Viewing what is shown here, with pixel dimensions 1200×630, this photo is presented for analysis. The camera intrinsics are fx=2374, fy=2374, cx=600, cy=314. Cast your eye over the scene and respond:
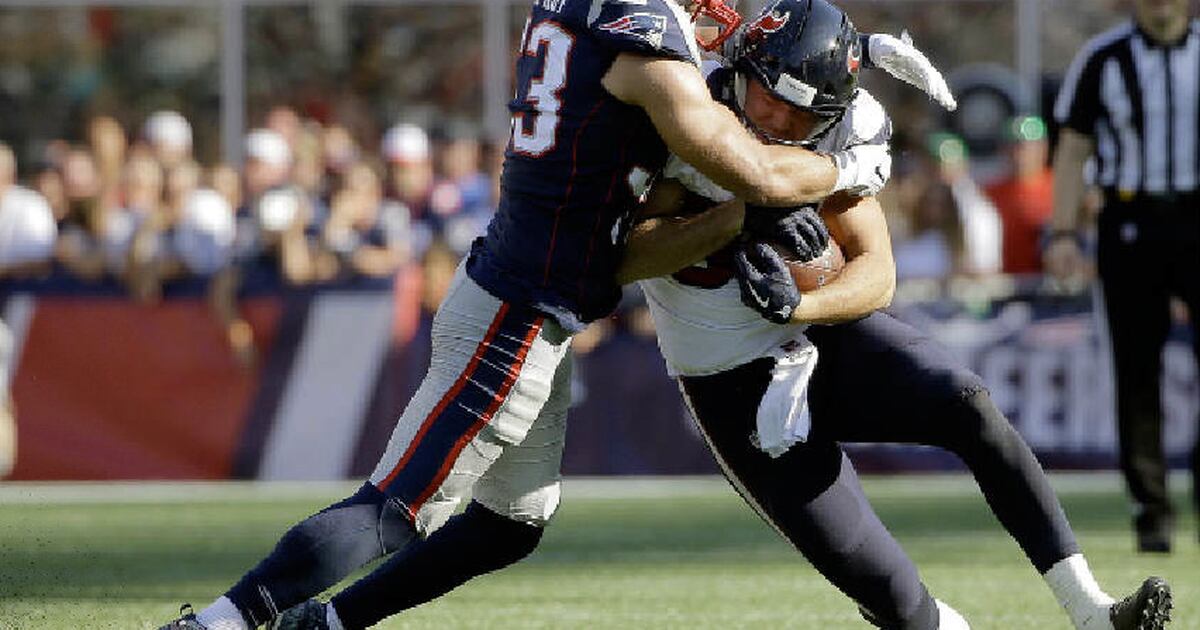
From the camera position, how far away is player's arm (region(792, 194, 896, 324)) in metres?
4.57

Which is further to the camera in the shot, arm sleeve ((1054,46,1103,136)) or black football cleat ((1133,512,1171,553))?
arm sleeve ((1054,46,1103,136))

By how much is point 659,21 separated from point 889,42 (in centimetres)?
57

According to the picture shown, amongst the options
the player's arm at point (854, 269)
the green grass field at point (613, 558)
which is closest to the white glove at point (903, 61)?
the player's arm at point (854, 269)

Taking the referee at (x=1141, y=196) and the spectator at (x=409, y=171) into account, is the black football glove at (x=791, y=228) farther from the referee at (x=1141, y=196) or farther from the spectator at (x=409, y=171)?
the spectator at (x=409, y=171)

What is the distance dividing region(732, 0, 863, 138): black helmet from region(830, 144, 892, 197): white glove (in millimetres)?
93

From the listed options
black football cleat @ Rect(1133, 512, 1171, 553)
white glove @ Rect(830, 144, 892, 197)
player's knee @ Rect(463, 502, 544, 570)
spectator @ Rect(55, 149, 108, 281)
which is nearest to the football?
white glove @ Rect(830, 144, 892, 197)

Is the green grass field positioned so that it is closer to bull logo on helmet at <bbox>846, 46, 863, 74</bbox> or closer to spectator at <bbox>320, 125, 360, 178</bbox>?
bull logo on helmet at <bbox>846, 46, 863, 74</bbox>

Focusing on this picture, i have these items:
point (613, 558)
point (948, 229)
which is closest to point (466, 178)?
point (948, 229)

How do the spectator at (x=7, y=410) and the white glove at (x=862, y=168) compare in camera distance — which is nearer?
the white glove at (x=862, y=168)

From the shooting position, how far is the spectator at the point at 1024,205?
1156 centimetres

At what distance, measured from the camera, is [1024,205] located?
1169 cm

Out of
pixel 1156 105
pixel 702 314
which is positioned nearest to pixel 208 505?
pixel 1156 105

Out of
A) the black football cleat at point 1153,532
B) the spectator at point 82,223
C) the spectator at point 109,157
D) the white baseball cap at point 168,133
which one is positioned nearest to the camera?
the black football cleat at point 1153,532

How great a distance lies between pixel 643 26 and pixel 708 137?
23cm
